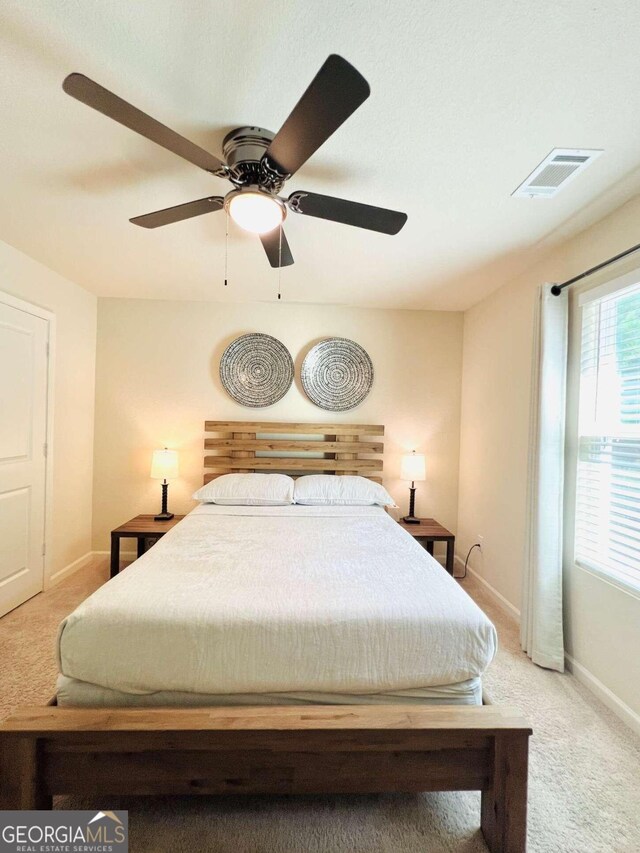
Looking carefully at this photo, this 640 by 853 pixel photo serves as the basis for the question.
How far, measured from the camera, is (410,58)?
3.77ft

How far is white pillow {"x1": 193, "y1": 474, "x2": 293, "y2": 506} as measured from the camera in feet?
9.50

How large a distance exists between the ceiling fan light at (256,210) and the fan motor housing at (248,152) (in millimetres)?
65

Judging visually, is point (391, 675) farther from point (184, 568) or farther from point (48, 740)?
point (48, 740)

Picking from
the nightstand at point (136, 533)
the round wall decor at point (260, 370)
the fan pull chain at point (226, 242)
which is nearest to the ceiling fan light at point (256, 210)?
the fan pull chain at point (226, 242)

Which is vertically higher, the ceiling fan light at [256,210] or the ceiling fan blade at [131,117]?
the ceiling fan blade at [131,117]

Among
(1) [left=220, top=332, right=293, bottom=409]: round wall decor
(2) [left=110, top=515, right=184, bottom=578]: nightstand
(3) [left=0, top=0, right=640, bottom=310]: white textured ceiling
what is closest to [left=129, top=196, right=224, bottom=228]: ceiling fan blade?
(3) [left=0, top=0, right=640, bottom=310]: white textured ceiling

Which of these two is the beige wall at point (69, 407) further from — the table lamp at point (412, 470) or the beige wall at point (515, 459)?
the beige wall at point (515, 459)

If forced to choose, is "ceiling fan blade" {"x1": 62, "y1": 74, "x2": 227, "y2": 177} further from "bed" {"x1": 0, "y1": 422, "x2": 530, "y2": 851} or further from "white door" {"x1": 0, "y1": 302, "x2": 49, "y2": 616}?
"white door" {"x1": 0, "y1": 302, "x2": 49, "y2": 616}

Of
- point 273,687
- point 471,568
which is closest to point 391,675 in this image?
point 273,687

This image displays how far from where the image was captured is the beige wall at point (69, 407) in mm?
2938

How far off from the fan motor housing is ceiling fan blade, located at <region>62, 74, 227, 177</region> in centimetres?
8

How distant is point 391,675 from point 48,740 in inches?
43.7

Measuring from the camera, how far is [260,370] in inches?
137

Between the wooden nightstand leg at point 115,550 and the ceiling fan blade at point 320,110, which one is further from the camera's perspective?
the wooden nightstand leg at point 115,550
